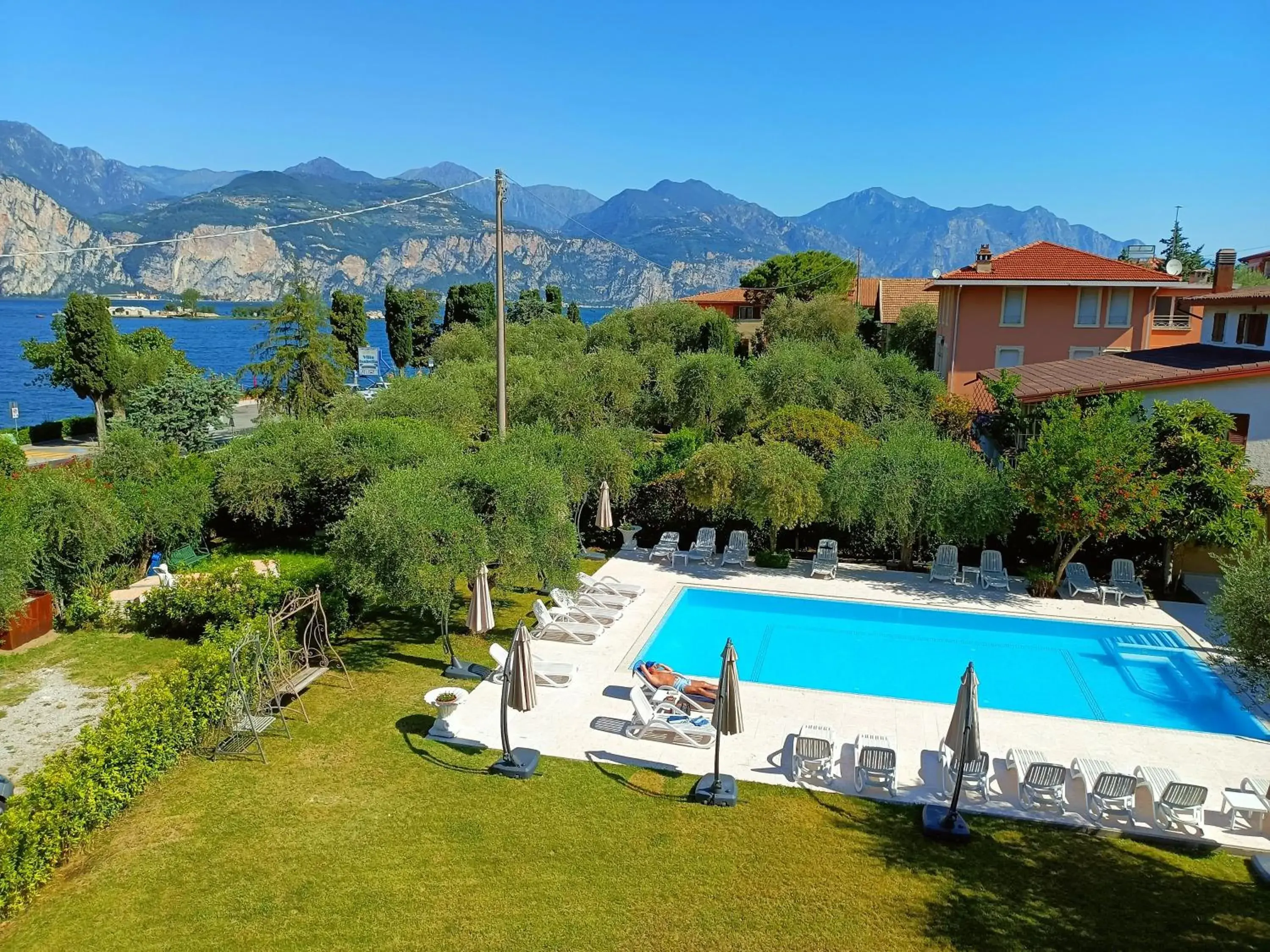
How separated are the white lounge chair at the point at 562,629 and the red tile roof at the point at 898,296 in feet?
139

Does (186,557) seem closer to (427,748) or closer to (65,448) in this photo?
(427,748)

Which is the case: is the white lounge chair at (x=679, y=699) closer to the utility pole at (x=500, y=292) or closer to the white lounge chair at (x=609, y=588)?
the white lounge chair at (x=609, y=588)

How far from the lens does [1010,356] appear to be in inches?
1508

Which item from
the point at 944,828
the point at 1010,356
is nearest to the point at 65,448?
the point at 1010,356

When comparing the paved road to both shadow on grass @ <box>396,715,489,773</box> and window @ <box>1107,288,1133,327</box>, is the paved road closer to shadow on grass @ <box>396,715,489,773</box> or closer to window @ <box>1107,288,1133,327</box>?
shadow on grass @ <box>396,715,489,773</box>

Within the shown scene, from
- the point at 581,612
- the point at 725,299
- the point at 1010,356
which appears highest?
the point at 725,299

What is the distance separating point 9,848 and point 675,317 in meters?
52.1

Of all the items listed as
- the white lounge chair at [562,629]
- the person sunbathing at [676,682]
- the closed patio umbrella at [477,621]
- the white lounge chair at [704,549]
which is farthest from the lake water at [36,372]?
the person sunbathing at [676,682]

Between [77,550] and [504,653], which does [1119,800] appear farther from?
[77,550]

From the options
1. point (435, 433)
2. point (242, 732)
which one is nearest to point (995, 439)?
point (435, 433)

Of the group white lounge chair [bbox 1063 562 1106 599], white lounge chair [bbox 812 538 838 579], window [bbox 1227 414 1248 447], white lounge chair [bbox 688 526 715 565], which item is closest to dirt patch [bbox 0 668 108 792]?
white lounge chair [bbox 688 526 715 565]

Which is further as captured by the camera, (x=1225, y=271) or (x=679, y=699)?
(x=1225, y=271)

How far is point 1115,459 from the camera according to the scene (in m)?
18.7

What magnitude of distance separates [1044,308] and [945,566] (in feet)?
70.0
